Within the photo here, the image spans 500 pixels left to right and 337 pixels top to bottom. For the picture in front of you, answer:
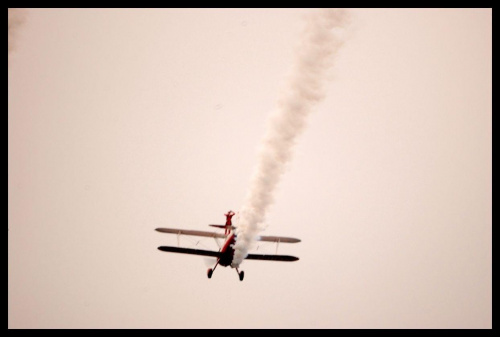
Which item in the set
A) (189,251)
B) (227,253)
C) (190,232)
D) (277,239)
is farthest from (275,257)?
(190,232)

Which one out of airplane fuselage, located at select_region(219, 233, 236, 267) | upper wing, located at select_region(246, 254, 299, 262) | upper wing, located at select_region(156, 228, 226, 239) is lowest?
airplane fuselage, located at select_region(219, 233, 236, 267)

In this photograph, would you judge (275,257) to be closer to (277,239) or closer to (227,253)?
(277,239)

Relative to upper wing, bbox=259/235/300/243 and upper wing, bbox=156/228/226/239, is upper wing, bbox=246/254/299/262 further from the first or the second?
upper wing, bbox=156/228/226/239

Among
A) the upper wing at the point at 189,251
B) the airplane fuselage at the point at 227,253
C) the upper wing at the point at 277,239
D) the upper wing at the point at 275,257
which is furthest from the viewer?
the upper wing at the point at 277,239

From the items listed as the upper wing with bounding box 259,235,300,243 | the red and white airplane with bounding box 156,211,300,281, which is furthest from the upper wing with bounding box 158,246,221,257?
the upper wing with bounding box 259,235,300,243

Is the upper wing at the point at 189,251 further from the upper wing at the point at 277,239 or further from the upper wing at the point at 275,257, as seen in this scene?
the upper wing at the point at 277,239

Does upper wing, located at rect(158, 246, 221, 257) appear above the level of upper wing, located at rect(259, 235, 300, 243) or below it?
below

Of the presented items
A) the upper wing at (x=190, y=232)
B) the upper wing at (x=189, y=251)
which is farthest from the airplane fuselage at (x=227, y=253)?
the upper wing at (x=190, y=232)

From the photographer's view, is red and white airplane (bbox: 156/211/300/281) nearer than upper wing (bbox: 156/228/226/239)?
Yes
